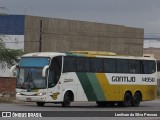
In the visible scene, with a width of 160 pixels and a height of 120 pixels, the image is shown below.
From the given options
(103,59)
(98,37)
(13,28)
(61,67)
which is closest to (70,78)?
(61,67)

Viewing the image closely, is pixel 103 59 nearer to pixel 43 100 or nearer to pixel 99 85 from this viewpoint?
pixel 99 85

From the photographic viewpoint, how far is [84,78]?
1407 inches

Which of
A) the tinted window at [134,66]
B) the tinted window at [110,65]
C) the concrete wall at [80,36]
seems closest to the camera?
the tinted window at [110,65]

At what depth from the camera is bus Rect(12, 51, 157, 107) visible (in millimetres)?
33875

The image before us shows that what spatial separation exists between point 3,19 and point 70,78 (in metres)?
39.3

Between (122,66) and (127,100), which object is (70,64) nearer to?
(122,66)

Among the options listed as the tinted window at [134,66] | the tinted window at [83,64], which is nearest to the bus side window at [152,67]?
the tinted window at [134,66]

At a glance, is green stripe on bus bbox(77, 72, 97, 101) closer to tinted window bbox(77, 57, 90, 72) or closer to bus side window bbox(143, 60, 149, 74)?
tinted window bbox(77, 57, 90, 72)

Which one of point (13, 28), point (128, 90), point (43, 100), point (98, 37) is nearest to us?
point (43, 100)

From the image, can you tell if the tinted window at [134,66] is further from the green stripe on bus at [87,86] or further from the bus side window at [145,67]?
the green stripe on bus at [87,86]

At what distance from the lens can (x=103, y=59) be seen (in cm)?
3725

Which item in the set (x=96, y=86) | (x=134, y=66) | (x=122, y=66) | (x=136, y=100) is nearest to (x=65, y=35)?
(x=134, y=66)

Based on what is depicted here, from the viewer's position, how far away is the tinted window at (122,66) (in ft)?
125

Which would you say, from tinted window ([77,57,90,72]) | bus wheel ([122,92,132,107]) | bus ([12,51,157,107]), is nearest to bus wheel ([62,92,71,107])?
bus ([12,51,157,107])
